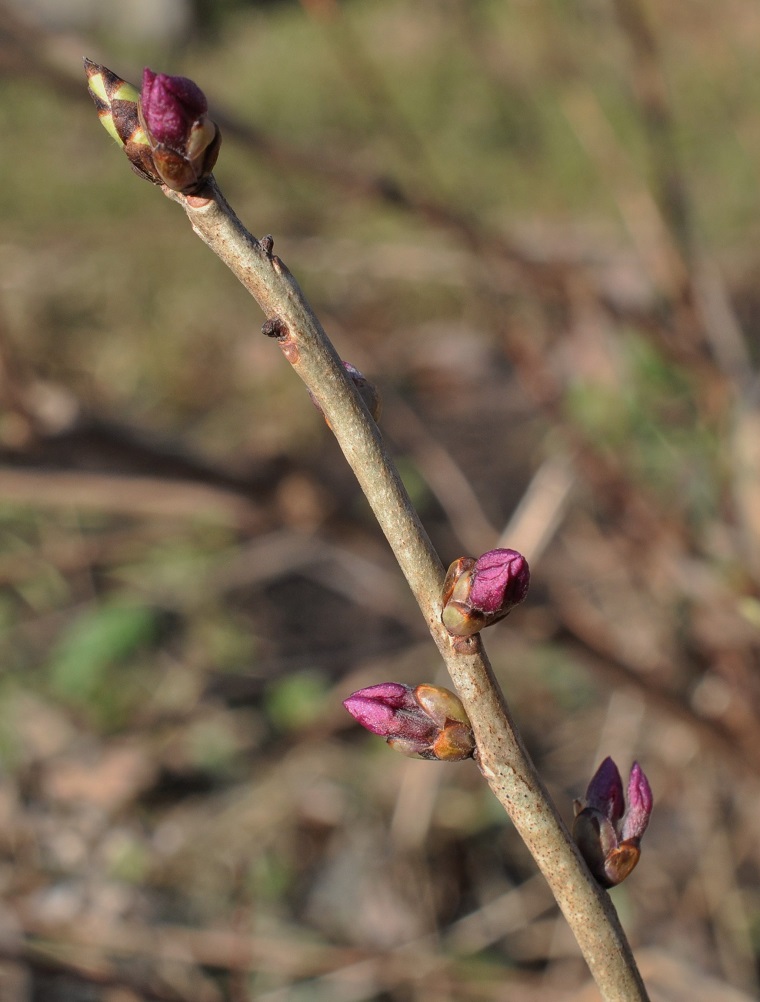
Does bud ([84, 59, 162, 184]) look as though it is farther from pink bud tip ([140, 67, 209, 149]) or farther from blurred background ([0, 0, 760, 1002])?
blurred background ([0, 0, 760, 1002])

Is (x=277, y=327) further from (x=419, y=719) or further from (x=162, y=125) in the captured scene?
(x=419, y=719)

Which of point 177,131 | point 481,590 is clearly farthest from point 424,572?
point 177,131

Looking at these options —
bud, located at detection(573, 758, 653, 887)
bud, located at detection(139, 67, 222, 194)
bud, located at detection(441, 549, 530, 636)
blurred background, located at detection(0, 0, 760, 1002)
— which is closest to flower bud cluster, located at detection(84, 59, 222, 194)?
bud, located at detection(139, 67, 222, 194)

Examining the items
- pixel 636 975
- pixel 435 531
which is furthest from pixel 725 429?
pixel 636 975

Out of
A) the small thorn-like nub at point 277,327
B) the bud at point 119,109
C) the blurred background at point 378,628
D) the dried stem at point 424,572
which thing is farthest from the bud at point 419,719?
the blurred background at point 378,628

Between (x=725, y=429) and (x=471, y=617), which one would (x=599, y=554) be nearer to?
(x=725, y=429)

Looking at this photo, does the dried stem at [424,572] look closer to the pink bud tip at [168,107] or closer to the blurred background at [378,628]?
the pink bud tip at [168,107]
